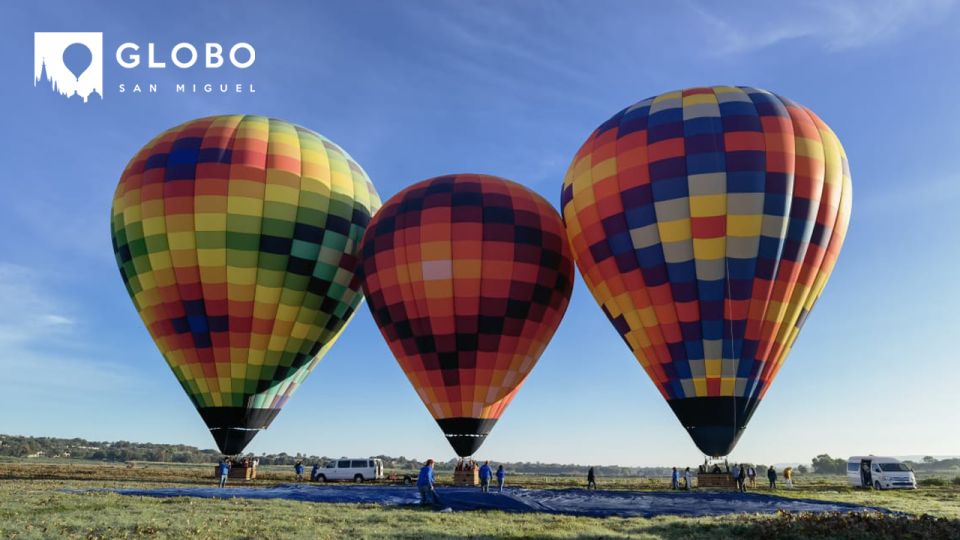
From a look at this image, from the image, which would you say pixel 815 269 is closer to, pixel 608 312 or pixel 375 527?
pixel 608 312

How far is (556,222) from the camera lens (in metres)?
28.4

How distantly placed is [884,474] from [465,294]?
69.0ft

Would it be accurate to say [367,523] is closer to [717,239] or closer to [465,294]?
[465,294]

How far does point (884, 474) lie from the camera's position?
31.4 metres

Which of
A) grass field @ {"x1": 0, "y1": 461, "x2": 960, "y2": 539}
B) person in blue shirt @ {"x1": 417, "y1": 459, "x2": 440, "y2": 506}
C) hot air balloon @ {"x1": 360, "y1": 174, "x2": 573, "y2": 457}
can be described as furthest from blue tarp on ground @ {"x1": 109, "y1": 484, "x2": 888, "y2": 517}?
hot air balloon @ {"x1": 360, "y1": 174, "x2": 573, "y2": 457}

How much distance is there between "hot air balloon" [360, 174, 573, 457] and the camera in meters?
25.7

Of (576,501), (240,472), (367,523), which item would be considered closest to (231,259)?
(240,472)

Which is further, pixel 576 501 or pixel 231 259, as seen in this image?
pixel 231 259

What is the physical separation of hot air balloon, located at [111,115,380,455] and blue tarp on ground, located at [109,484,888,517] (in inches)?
337

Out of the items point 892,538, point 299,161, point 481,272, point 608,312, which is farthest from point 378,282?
point 892,538

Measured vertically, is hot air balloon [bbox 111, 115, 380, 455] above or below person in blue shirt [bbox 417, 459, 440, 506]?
above

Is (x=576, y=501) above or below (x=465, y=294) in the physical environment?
below

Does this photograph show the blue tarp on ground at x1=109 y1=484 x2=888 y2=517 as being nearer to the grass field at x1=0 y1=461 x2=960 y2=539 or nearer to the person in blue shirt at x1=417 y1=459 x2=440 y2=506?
the person in blue shirt at x1=417 y1=459 x2=440 y2=506

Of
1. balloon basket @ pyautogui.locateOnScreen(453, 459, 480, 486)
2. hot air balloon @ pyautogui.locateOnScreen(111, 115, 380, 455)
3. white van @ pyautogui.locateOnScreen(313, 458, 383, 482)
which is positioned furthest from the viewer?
white van @ pyautogui.locateOnScreen(313, 458, 383, 482)
